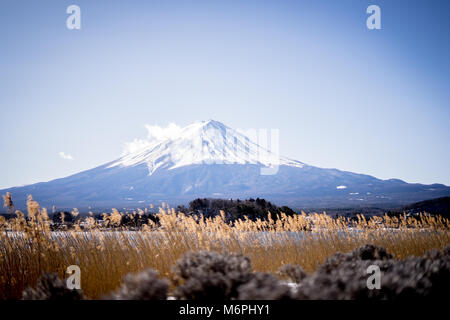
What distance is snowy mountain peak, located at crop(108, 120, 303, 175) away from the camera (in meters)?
158

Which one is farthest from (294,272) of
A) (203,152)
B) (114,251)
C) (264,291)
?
(203,152)

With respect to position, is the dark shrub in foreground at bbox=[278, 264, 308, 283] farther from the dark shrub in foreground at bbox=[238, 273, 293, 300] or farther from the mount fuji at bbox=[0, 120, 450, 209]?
the mount fuji at bbox=[0, 120, 450, 209]

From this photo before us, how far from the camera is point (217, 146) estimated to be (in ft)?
577

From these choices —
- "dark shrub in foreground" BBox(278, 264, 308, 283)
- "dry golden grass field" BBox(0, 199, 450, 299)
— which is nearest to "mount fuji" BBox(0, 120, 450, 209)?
"dry golden grass field" BBox(0, 199, 450, 299)

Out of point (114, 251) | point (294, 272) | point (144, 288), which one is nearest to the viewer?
point (144, 288)

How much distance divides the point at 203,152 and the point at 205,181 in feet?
118

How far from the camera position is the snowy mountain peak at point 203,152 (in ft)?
519

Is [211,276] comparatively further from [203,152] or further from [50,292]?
[203,152]

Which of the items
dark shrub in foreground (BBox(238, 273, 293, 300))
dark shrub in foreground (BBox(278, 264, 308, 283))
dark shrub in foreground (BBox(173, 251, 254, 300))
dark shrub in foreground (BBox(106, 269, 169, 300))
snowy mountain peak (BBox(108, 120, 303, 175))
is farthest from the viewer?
snowy mountain peak (BBox(108, 120, 303, 175))

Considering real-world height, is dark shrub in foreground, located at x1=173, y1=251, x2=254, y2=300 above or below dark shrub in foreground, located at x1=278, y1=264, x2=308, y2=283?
above

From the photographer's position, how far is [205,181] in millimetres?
135625

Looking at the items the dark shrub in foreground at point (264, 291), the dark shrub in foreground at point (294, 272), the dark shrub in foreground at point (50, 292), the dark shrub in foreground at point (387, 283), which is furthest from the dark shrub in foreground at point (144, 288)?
the dark shrub in foreground at point (294, 272)

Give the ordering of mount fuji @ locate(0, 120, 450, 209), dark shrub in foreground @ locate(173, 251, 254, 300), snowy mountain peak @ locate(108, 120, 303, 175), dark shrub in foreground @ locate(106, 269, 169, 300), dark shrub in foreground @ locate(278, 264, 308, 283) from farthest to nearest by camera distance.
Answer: snowy mountain peak @ locate(108, 120, 303, 175) < mount fuji @ locate(0, 120, 450, 209) < dark shrub in foreground @ locate(278, 264, 308, 283) < dark shrub in foreground @ locate(173, 251, 254, 300) < dark shrub in foreground @ locate(106, 269, 169, 300)
